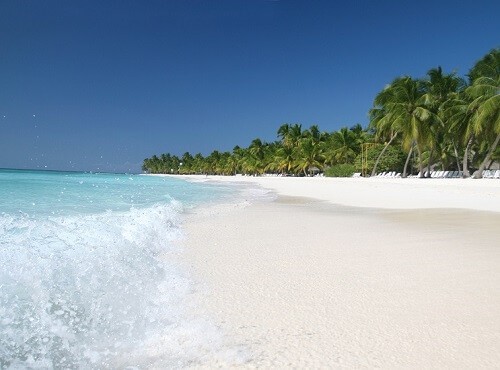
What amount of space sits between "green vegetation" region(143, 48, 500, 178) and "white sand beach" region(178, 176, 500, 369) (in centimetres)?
2671

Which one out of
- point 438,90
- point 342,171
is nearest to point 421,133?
point 438,90

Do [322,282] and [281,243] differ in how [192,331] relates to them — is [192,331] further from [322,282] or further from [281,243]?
[281,243]

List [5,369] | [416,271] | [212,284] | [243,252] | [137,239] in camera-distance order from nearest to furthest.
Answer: [5,369] → [212,284] → [416,271] → [243,252] → [137,239]

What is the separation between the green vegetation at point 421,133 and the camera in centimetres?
3081

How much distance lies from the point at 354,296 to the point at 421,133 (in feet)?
116

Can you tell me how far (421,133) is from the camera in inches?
1400

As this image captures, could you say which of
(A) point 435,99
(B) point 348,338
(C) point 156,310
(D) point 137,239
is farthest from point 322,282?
(A) point 435,99

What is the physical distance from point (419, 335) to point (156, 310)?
1910 millimetres

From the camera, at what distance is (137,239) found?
6.30 meters

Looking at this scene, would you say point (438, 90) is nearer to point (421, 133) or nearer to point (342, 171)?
point (421, 133)

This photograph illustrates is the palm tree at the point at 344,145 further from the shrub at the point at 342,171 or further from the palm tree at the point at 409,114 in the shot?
the palm tree at the point at 409,114

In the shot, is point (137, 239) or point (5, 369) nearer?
point (5, 369)

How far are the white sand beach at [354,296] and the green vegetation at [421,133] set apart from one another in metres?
26.7

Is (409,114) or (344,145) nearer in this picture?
(409,114)
